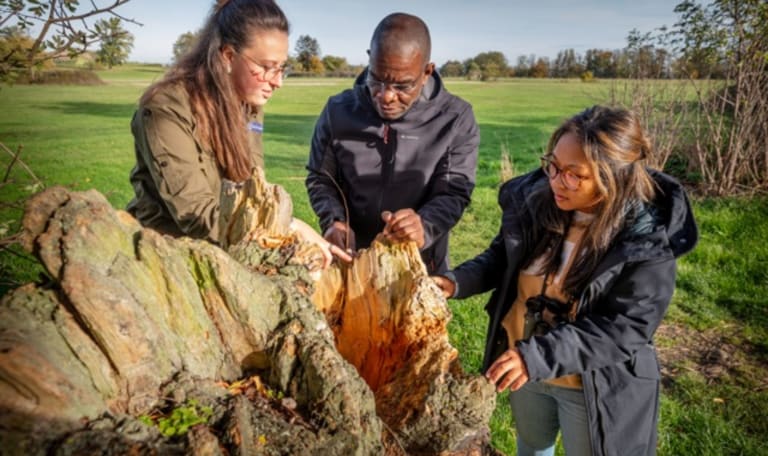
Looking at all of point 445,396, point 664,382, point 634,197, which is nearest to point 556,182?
point 634,197

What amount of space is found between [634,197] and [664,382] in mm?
3201

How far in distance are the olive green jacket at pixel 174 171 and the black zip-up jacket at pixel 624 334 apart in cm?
157

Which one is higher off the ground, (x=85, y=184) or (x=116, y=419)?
(x=116, y=419)

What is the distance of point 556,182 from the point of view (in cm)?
215

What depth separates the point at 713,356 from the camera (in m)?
4.68

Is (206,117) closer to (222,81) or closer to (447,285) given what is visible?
(222,81)

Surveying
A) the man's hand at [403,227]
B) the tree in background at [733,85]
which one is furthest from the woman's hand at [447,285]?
the tree in background at [733,85]

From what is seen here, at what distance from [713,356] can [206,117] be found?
5.30 meters

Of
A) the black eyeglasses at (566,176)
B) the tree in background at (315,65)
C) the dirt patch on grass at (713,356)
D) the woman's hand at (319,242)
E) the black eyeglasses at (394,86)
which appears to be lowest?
the dirt patch on grass at (713,356)

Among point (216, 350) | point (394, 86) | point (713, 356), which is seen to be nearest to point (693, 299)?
point (713, 356)

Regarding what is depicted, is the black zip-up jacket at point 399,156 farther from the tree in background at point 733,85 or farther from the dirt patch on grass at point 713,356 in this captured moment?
the tree in background at point 733,85

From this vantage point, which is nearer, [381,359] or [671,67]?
[381,359]

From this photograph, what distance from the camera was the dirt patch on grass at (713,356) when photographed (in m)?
4.32

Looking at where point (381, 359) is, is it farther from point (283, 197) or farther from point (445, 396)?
point (283, 197)
